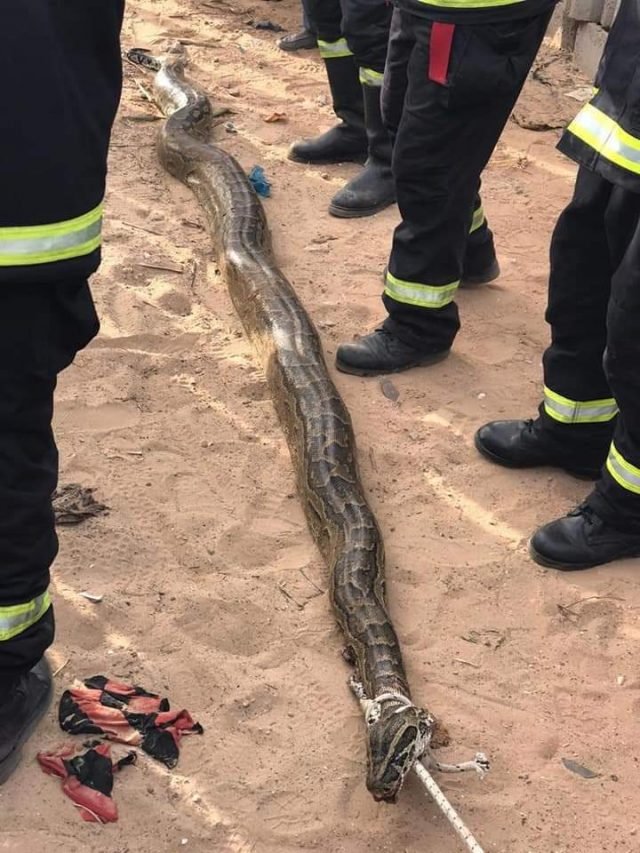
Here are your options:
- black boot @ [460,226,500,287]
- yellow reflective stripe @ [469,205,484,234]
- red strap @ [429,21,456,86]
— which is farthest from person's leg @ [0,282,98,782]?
black boot @ [460,226,500,287]


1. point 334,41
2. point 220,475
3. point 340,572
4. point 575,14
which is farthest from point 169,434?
Answer: point 575,14

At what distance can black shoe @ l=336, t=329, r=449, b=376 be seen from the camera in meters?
4.77

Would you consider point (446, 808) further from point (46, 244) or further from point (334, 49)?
point (334, 49)

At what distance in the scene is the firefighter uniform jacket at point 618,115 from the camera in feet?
10.2

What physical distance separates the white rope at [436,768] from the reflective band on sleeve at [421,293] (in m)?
2.00

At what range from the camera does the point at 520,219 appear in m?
6.03

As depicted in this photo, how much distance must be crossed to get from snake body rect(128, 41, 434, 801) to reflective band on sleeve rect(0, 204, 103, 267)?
1513 millimetres

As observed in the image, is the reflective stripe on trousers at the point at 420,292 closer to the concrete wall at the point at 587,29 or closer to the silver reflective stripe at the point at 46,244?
the silver reflective stripe at the point at 46,244

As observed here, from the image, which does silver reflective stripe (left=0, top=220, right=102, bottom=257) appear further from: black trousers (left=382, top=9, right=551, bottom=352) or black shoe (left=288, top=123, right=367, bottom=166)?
black shoe (left=288, top=123, right=367, bottom=166)

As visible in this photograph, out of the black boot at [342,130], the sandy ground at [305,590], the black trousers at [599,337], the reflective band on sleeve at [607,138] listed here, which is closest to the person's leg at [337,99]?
the black boot at [342,130]

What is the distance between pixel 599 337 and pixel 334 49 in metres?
3.44

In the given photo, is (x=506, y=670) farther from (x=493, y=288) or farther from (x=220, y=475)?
(x=493, y=288)

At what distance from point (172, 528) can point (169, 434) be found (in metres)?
0.60

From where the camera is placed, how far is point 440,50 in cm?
400
